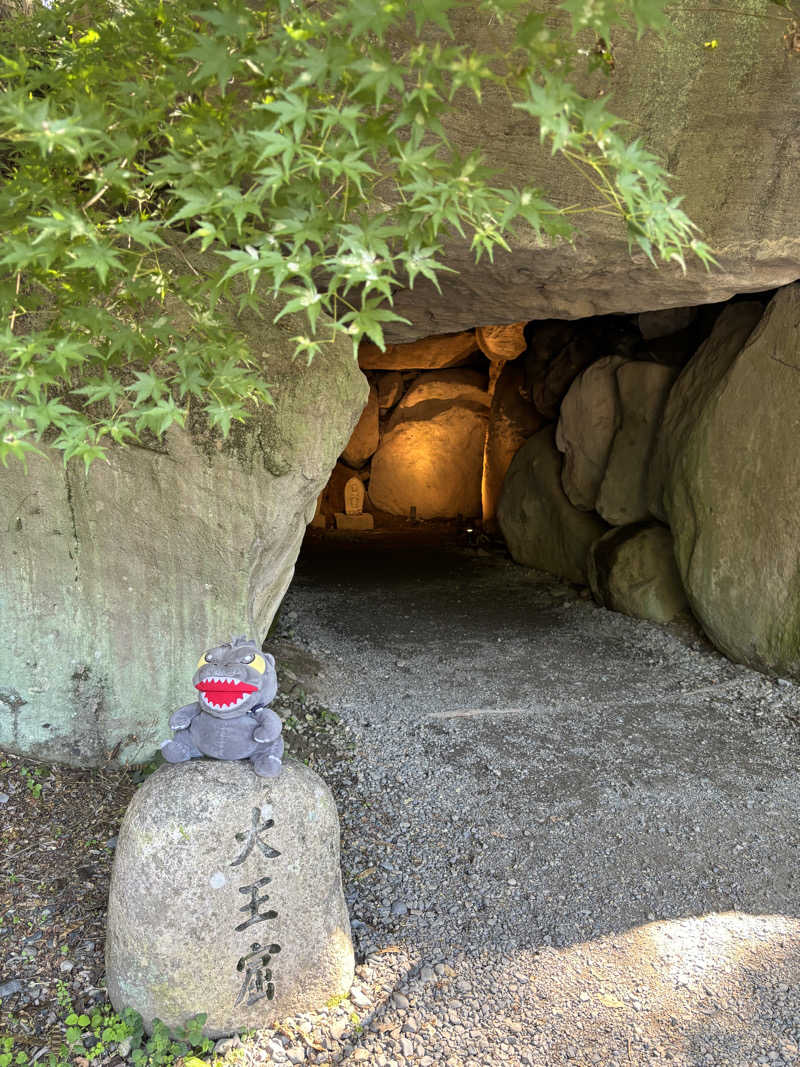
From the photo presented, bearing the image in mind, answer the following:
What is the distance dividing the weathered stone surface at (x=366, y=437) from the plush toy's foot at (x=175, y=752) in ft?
35.1

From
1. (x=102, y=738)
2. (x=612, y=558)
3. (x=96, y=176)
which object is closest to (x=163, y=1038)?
(x=102, y=738)

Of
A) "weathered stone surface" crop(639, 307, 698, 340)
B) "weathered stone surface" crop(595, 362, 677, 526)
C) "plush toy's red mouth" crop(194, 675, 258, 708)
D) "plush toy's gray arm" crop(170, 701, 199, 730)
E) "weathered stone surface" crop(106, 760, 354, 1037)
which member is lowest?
"weathered stone surface" crop(106, 760, 354, 1037)

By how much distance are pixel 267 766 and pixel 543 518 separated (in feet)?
21.0

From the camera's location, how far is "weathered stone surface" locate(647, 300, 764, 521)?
555 centimetres

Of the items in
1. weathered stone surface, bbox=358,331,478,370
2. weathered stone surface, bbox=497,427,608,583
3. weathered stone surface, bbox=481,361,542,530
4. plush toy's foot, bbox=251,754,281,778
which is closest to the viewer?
plush toy's foot, bbox=251,754,281,778

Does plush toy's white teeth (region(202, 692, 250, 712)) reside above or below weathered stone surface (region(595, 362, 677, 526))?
below

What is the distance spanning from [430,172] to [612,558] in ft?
17.6

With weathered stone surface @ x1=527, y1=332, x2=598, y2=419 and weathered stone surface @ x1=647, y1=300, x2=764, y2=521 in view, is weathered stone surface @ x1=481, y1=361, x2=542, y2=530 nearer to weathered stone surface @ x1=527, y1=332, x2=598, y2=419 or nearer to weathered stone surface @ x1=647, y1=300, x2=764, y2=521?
weathered stone surface @ x1=527, y1=332, x2=598, y2=419

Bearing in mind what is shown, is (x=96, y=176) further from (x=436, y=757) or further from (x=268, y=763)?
(x=436, y=757)

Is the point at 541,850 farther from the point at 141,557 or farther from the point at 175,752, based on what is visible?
the point at 141,557

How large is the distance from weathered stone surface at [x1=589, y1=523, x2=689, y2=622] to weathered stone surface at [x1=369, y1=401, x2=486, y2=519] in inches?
225

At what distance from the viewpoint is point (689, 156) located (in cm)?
343

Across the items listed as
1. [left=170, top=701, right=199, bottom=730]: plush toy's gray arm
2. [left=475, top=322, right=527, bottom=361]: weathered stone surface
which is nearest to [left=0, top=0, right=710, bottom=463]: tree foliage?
[left=170, top=701, right=199, bottom=730]: plush toy's gray arm

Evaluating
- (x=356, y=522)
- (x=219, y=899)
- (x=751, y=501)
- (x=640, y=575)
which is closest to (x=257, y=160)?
(x=219, y=899)
